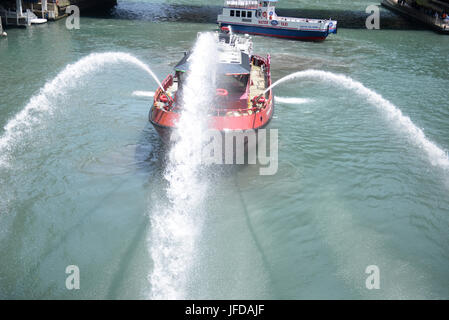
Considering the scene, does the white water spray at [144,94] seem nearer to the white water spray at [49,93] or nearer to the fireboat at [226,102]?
the white water spray at [49,93]

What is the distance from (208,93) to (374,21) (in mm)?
57620

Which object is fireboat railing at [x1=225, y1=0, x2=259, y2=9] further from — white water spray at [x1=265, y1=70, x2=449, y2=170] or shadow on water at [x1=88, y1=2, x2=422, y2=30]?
white water spray at [x1=265, y1=70, x2=449, y2=170]

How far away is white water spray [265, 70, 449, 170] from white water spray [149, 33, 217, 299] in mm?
4182

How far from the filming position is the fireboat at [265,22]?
1991 inches

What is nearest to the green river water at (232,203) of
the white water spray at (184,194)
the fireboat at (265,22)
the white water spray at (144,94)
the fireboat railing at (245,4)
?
the white water spray at (184,194)

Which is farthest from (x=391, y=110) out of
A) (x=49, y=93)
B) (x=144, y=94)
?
(x=49, y=93)

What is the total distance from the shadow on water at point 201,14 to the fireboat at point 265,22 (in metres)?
9.43

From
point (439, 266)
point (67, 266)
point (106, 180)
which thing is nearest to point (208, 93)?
point (106, 180)

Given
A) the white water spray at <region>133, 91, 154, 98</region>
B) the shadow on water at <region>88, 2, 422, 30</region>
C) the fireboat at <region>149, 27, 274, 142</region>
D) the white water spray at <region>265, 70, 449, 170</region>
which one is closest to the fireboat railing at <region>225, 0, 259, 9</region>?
the shadow on water at <region>88, 2, 422, 30</region>

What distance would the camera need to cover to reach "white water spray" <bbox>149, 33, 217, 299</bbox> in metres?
11.6

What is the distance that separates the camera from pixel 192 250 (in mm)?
12586

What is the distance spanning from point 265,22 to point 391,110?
1211 inches

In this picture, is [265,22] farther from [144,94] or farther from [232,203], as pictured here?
[232,203]

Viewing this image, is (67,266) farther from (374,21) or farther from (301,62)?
(374,21)
